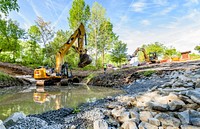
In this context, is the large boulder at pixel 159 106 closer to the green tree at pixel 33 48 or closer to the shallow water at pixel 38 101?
the shallow water at pixel 38 101

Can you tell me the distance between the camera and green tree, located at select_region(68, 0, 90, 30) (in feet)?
88.2

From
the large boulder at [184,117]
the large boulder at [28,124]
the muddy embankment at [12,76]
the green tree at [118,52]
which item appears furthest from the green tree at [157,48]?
the large boulder at [28,124]

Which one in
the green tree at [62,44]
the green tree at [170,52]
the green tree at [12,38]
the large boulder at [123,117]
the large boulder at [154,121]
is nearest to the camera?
the large boulder at [154,121]

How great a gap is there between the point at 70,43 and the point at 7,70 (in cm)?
1049

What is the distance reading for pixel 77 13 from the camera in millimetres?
26969

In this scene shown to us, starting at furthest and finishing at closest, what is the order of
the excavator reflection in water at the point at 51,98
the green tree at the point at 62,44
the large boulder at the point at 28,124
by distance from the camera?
the green tree at the point at 62,44 → the excavator reflection in water at the point at 51,98 → the large boulder at the point at 28,124

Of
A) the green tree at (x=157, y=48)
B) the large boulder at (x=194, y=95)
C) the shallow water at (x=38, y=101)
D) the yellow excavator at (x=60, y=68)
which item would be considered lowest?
the shallow water at (x=38, y=101)

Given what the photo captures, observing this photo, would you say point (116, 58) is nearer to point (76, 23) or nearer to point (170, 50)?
point (76, 23)

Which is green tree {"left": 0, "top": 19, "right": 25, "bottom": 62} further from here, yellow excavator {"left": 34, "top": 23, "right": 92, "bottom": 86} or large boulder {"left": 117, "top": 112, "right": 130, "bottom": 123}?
large boulder {"left": 117, "top": 112, "right": 130, "bottom": 123}

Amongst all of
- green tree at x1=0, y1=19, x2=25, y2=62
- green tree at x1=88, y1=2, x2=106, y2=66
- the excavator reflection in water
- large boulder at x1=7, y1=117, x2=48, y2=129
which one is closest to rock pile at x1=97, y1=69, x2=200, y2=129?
large boulder at x1=7, y1=117, x2=48, y2=129

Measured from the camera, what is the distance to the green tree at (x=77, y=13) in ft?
88.2

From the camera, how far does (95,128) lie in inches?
106

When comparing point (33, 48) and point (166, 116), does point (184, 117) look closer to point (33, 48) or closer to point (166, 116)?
point (166, 116)

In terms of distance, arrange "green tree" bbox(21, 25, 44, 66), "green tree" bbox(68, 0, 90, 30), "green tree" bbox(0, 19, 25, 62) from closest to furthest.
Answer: "green tree" bbox(0, 19, 25, 62)
"green tree" bbox(21, 25, 44, 66)
"green tree" bbox(68, 0, 90, 30)
